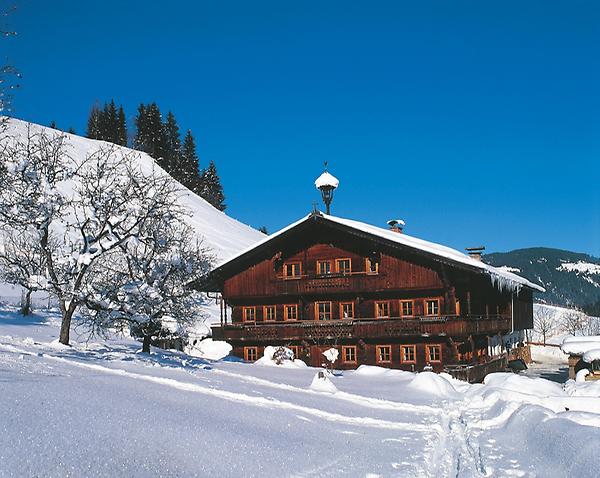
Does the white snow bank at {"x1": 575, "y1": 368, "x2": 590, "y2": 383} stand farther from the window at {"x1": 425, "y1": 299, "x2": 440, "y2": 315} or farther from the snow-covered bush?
the snow-covered bush

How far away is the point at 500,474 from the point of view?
372 inches

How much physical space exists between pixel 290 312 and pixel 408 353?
305 inches

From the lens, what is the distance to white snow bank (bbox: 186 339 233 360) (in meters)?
35.8

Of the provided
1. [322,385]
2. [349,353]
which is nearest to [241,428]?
[322,385]

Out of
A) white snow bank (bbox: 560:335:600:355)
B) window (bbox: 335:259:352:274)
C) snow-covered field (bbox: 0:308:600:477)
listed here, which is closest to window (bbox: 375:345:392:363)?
window (bbox: 335:259:352:274)

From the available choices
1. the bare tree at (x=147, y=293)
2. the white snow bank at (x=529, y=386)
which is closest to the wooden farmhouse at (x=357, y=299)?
the white snow bank at (x=529, y=386)

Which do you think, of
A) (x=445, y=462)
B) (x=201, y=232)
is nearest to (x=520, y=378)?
(x=445, y=462)

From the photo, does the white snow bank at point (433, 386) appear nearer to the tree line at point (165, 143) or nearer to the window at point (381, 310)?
the window at point (381, 310)

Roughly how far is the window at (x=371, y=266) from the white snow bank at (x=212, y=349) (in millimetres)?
9567

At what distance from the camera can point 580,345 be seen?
33938 mm

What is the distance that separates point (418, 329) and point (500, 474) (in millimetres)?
22703

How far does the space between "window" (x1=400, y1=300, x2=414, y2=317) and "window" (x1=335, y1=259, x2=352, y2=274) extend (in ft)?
11.5

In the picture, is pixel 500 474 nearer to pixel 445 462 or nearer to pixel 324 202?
pixel 445 462

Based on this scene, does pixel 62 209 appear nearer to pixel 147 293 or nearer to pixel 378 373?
Answer: pixel 147 293
